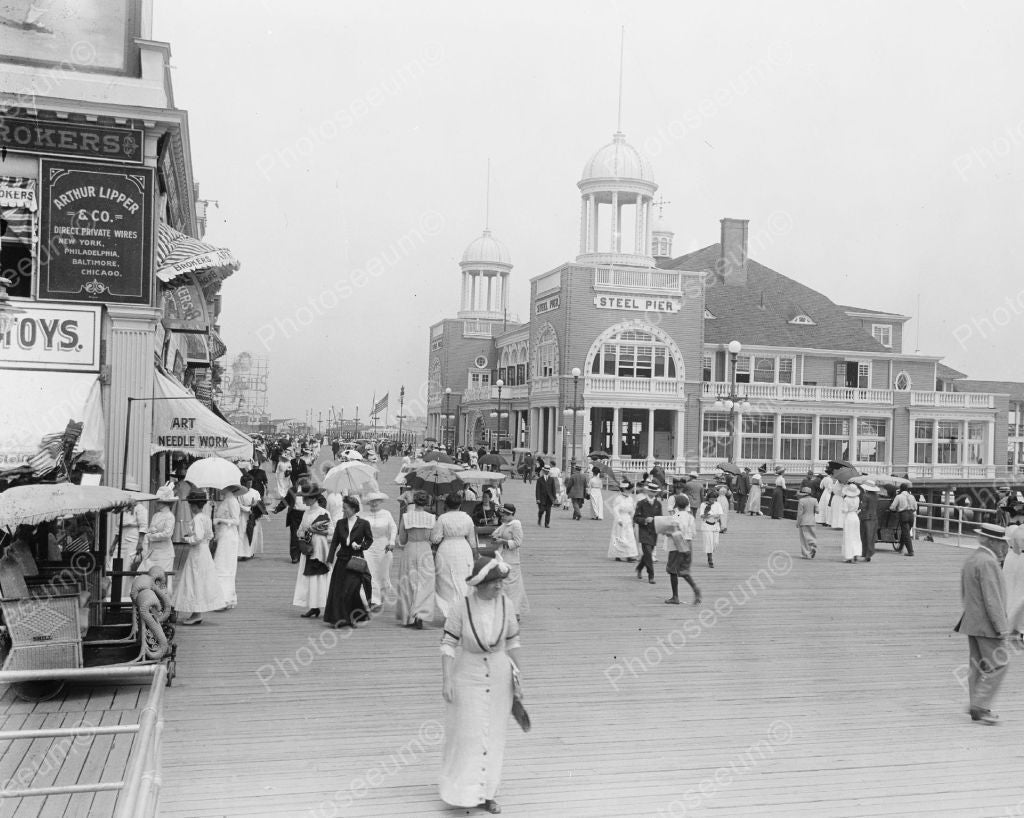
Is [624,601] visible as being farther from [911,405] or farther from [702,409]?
[911,405]

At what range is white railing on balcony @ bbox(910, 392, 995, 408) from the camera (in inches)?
2170

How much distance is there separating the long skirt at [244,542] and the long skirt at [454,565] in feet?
23.9

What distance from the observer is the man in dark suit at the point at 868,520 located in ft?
68.3

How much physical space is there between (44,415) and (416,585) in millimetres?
5438

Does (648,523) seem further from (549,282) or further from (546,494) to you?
(549,282)

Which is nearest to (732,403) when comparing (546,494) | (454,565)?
(546,494)

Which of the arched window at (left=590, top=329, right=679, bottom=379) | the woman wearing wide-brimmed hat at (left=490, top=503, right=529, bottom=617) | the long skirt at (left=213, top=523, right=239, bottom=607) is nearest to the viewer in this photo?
the woman wearing wide-brimmed hat at (left=490, top=503, right=529, bottom=617)

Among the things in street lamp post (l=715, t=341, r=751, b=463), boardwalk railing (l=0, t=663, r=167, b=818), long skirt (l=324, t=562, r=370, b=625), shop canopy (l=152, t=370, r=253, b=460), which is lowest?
long skirt (l=324, t=562, r=370, b=625)

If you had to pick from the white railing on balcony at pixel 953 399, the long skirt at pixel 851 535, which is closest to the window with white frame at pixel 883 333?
the white railing on balcony at pixel 953 399

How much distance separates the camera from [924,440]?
55.6 meters

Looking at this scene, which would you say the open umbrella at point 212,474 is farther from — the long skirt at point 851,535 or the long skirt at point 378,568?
the long skirt at point 851,535

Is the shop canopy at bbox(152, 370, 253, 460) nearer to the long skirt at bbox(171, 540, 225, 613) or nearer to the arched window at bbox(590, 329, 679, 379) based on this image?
the long skirt at bbox(171, 540, 225, 613)

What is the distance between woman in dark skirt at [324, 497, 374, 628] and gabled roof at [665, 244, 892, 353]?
43032 millimetres

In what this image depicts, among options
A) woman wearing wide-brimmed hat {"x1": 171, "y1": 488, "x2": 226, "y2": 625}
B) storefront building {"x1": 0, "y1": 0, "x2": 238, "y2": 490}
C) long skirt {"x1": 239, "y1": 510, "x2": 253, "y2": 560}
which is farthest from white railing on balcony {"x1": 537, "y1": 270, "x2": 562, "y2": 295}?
woman wearing wide-brimmed hat {"x1": 171, "y1": 488, "x2": 226, "y2": 625}
